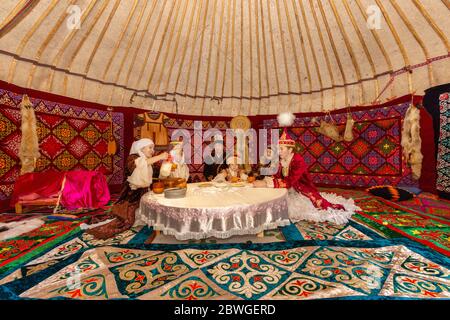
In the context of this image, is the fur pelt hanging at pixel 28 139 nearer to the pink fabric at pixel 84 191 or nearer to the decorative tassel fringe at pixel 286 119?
the pink fabric at pixel 84 191

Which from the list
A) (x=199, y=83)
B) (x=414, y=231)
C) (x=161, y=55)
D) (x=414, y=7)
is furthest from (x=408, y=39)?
(x=161, y=55)

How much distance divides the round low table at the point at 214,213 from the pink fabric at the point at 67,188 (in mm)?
2511

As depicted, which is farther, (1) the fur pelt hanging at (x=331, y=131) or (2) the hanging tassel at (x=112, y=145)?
(1) the fur pelt hanging at (x=331, y=131)

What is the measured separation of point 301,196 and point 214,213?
78.8 inches

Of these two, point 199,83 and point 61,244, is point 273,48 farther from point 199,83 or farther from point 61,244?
point 61,244

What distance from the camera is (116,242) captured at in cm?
242

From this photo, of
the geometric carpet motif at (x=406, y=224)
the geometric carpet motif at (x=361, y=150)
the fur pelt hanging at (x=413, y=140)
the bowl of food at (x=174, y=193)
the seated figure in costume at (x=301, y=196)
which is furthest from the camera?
the geometric carpet motif at (x=361, y=150)

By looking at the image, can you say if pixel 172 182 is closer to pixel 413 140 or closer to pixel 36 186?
pixel 36 186

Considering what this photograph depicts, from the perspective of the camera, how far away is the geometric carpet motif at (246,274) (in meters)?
1.51

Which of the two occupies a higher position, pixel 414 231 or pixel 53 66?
pixel 53 66

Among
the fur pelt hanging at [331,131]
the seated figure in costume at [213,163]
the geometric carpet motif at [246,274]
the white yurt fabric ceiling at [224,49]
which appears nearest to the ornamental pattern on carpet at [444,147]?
the white yurt fabric ceiling at [224,49]

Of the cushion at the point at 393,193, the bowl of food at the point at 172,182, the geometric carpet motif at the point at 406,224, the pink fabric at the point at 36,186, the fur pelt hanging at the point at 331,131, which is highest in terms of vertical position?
the fur pelt hanging at the point at 331,131

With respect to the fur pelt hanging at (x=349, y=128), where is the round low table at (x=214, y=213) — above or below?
below

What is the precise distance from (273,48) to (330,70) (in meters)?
1.76
